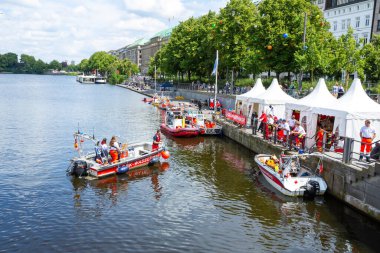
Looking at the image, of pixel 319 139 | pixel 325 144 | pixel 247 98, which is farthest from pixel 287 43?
pixel 325 144

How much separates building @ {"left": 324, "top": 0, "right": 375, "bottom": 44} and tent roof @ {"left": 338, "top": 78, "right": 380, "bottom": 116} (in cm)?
3773

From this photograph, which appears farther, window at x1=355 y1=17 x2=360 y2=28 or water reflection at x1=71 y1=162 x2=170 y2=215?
window at x1=355 y1=17 x2=360 y2=28

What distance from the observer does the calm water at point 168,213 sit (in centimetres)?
1474

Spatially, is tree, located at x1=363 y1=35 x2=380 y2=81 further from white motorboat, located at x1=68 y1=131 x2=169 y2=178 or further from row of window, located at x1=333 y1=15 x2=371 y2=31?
white motorboat, located at x1=68 y1=131 x2=169 y2=178

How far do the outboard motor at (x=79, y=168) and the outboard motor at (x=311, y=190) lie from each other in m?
12.9

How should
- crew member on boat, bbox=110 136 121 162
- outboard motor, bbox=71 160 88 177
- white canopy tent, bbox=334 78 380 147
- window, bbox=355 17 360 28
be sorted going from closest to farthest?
white canopy tent, bbox=334 78 380 147 → outboard motor, bbox=71 160 88 177 → crew member on boat, bbox=110 136 121 162 → window, bbox=355 17 360 28

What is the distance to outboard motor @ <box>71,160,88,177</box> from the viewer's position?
73.8 ft

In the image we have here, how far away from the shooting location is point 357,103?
2103cm

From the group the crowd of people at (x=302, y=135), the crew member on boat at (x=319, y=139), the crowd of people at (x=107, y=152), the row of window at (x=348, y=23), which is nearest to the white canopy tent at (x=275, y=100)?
the crowd of people at (x=302, y=135)

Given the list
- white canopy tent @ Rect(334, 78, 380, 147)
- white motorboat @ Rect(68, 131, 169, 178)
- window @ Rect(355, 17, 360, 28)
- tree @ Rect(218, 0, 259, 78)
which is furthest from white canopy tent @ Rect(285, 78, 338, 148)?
window @ Rect(355, 17, 360, 28)

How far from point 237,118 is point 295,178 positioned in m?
17.0

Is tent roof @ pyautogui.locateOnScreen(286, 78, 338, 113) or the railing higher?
tent roof @ pyautogui.locateOnScreen(286, 78, 338, 113)

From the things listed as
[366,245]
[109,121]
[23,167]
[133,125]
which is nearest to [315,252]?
[366,245]

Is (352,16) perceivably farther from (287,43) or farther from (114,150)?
(114,150)
